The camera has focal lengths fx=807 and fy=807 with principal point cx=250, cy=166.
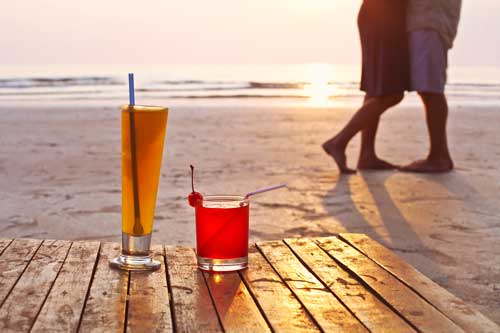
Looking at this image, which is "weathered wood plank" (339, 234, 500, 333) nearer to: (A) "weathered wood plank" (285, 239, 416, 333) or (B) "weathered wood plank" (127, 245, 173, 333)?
(A) "weathered wood plank" (285, 239, 416, 333)

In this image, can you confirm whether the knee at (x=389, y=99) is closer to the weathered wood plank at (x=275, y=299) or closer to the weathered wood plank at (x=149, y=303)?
the weathered wood plank at (x=275, y=299)

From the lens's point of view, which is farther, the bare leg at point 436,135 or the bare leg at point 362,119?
the bare leg at point 436,135

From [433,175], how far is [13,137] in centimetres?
483

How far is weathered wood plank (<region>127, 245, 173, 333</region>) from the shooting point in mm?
1272

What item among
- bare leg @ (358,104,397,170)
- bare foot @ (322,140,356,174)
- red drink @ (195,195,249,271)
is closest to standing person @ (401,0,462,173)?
bare leg @ (358,104,397,170)

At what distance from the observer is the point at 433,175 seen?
18.4ft

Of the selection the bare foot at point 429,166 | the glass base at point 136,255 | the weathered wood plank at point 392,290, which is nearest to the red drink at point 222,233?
the glass base at point 136,255

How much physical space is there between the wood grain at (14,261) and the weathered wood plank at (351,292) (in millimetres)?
582

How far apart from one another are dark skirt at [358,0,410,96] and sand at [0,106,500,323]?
64 cm

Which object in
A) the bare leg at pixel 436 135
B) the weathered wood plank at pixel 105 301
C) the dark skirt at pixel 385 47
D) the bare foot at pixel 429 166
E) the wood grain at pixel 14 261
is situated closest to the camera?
the weathered wood plank at pixel 105 301

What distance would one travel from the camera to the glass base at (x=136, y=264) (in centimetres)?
162

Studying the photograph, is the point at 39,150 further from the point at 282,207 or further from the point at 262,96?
the point at 262,96

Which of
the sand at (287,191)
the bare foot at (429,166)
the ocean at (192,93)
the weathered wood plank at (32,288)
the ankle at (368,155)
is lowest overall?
the ocean at (192,93)

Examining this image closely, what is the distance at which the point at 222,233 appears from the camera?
1586 mm
